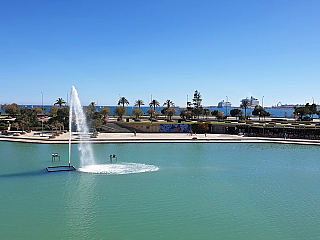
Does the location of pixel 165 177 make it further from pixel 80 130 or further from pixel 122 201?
pixel 80 130

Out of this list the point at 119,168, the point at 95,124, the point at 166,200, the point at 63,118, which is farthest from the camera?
the point at 63,118

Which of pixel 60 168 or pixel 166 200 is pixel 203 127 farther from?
pixel 166 200

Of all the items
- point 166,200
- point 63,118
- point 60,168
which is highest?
point 63,118

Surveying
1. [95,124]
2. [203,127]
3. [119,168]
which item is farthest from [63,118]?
[119,168]

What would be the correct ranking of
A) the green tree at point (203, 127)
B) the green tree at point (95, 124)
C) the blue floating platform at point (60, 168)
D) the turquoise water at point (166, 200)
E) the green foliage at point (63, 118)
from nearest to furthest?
the turquoise water at point (166, 200) → the blue floating platform at point (60, 168) → the green tree at point (95, 124) → the green foliage at point (63, 118) → the green tree at point (203, 127)

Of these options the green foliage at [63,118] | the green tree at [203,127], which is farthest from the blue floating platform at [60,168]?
the green tree at [203,127]

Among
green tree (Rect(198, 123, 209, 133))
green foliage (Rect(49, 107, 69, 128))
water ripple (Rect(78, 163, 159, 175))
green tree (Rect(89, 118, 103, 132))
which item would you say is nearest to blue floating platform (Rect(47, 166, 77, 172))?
water ripple (Rect(78, 163, 159, 175))

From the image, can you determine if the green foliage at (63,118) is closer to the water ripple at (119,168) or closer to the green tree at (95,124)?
the green tree at (95,124)

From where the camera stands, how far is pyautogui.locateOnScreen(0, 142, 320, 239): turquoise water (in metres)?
16.7

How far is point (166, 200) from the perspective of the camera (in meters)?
21.0

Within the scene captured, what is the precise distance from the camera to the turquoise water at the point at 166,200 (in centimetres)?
1672

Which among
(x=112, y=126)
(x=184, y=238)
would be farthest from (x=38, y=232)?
(x=112, y=126)

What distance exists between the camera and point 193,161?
34.3 metres

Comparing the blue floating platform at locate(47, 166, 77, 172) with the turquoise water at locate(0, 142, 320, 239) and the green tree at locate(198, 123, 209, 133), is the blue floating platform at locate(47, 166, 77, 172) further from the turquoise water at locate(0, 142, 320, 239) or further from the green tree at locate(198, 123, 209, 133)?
the green tree at locate(198, 123, 209, 133)
